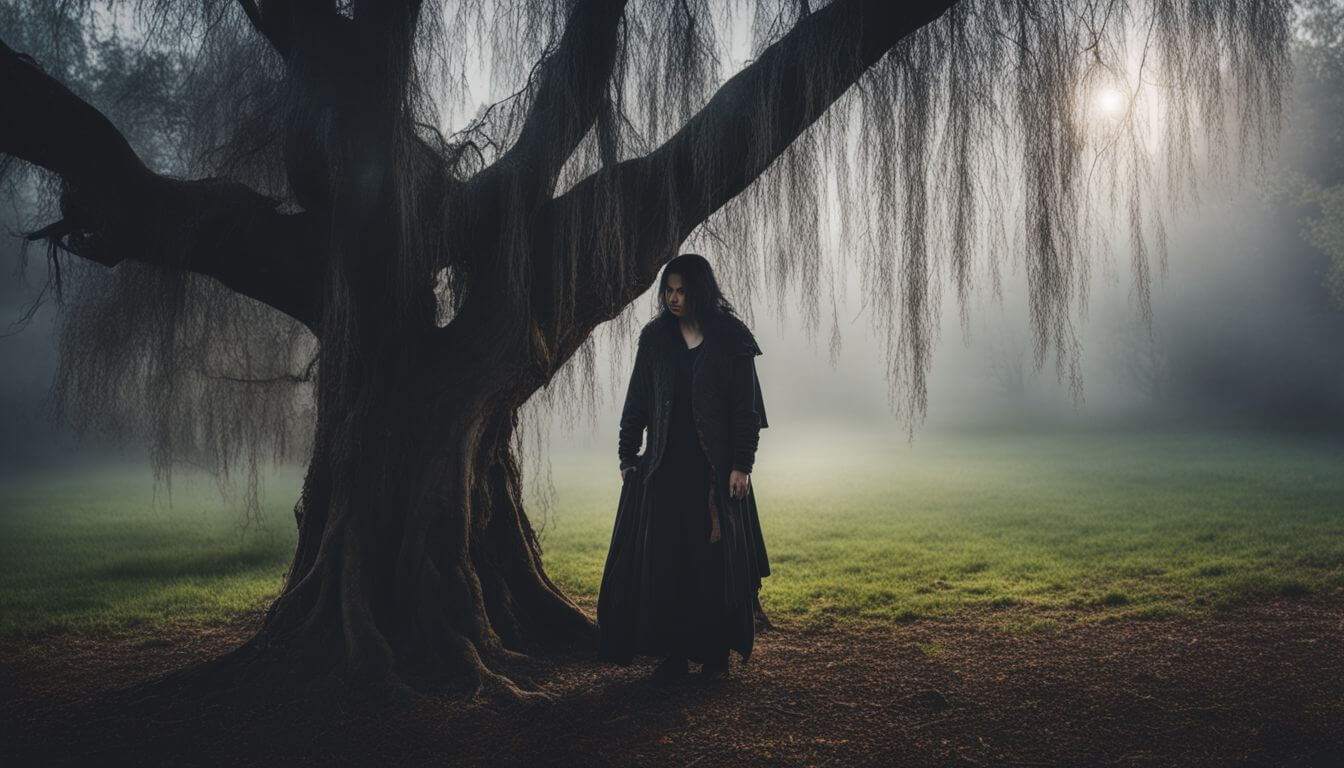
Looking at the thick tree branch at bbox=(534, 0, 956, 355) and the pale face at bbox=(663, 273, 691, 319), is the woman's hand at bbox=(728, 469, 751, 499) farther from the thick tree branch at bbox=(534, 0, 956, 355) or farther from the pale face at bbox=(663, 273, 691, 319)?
the thick tree branch at bbox=(534, 0, 956, 355)

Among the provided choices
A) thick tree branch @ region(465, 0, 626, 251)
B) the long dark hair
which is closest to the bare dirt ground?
the long dark hair

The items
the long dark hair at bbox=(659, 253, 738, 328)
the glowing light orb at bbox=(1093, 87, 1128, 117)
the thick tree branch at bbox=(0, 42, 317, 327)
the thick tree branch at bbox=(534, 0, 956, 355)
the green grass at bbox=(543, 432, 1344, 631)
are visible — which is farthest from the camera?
the green grass at bbox=(543, 432, 1344, 631)

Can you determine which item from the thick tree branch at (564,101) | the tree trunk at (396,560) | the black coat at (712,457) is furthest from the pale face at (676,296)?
the tree trunk at (396,560)

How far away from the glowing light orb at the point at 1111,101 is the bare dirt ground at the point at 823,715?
2646 millimetres

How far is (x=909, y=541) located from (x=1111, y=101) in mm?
5652

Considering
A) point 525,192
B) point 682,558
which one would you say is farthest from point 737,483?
point 525,192

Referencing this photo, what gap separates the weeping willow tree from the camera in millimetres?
3689

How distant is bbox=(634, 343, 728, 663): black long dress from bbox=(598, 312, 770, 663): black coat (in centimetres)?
5

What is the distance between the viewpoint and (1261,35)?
11.8 ft

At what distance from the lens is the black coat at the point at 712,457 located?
12.2 ft

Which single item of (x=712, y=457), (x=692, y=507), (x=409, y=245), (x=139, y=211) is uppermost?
(x=139, y=211)

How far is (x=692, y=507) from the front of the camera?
12.4ft

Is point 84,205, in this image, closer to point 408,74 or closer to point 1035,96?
point 408,74

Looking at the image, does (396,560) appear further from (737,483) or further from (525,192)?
(525,192)
